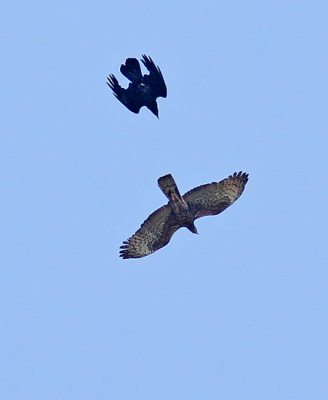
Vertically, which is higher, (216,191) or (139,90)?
(139,90)

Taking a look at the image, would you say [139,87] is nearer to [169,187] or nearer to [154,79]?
[154,79]

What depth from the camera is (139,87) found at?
4747 centimetres

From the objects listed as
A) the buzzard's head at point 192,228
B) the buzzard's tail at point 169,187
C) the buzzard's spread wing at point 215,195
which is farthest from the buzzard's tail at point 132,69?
the buzzard's head at point 192,228

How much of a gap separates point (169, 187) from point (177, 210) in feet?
1.83

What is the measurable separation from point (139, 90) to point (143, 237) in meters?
3.74

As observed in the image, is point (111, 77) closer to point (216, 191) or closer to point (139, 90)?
point (139, 90)

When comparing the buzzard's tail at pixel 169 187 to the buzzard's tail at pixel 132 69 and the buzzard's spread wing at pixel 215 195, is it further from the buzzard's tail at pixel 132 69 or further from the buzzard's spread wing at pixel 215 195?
the buzzard's tail at pixel 132 69

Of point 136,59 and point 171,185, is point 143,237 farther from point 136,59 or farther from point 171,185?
point 136,59

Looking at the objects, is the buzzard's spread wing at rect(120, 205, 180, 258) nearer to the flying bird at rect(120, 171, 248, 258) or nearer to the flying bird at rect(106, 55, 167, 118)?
the flying bird at rect(120, 171, 248, 258)

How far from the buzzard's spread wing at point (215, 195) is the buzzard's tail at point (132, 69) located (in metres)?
3.19

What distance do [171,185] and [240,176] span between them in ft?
5.51

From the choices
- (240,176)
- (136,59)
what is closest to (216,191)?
(240,176)

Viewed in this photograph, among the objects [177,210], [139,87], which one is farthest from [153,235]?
[139,87]

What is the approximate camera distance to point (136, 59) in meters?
47.2
